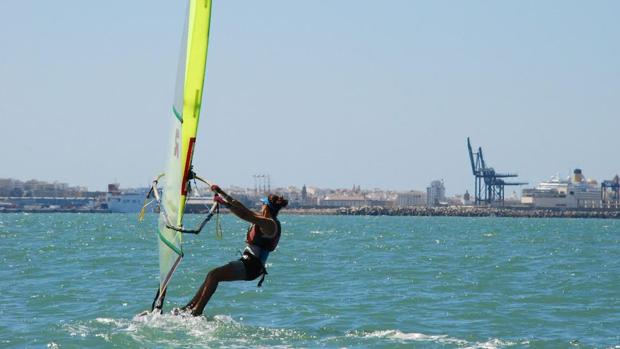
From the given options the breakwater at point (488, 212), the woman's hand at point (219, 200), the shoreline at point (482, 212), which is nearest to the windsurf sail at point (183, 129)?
the woman's hand at point (219, 200)

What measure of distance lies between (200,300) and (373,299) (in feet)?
17.7

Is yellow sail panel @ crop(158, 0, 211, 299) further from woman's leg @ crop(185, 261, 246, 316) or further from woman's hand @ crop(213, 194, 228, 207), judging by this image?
woman's leg @ crop(185, 261, 246, 316)

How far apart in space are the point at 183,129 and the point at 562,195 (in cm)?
17719

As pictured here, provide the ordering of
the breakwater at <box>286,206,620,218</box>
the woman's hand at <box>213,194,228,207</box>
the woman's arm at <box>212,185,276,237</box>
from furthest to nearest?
the breakwater at <box>286,206,620,218</box> → the woman's arm at <box>212,185,276,237</box> → the woman's hand at <box>213,194,228,207</box>

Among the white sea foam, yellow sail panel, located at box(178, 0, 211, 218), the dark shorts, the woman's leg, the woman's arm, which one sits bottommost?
the white sea foam

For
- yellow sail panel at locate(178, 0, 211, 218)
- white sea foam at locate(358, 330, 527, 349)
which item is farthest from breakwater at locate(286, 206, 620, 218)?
yellow sail panel at locate(178, 0, 211, 218)

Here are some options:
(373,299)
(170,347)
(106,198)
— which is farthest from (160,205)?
(106,198)

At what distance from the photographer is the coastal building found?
182 meters

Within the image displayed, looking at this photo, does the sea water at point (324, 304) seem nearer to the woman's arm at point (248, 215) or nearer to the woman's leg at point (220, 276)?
the woman's leg at point (220, 276)

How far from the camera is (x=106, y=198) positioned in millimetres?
175125

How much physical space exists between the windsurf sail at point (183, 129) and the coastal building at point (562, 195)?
17061 cm

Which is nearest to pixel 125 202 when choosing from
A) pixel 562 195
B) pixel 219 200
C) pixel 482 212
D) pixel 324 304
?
pixel 482 212

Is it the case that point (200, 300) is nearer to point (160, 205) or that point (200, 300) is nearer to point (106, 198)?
point (160, 205)

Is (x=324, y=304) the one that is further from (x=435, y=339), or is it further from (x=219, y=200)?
(x=219, y=200)
